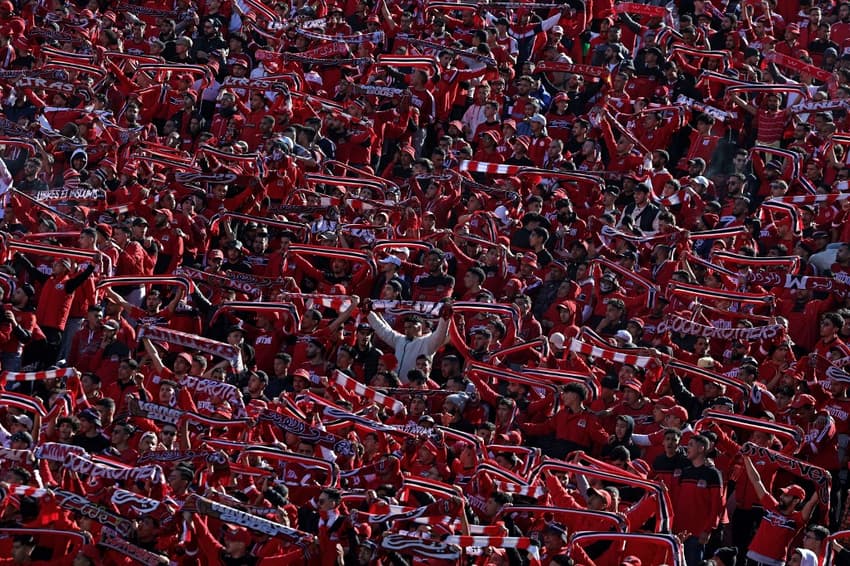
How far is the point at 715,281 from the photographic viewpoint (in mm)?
20359

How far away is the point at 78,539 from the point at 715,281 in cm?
751

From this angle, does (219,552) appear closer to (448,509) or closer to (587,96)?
(448,509)

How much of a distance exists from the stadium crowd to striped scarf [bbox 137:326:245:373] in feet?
0.09

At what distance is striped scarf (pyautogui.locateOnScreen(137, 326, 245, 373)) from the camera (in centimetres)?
1884

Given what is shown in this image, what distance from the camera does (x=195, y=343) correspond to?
1889 cm

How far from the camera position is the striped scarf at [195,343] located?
61.8ft

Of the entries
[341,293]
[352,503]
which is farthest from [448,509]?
[341,293]

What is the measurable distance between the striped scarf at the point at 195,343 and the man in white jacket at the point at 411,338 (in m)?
1.45

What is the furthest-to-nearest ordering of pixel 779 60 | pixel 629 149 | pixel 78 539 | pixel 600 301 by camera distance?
pixel 779 60 → pixel 629 149 → pixel 600 301 → pixel 78 539

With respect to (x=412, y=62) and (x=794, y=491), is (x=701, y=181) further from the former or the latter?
(x=794, y=491)

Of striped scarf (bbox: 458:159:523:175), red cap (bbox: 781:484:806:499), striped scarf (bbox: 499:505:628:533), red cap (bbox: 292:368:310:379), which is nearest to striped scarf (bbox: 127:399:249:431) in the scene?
red cap (bbox: 292:368:310:379)

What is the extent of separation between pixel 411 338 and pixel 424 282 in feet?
3.59

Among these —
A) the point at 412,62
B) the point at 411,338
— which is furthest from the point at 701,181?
the point at 411,338

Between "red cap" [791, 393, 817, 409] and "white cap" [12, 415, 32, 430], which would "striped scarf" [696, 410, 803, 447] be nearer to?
"red cap" [791, 393, 817, 409]
